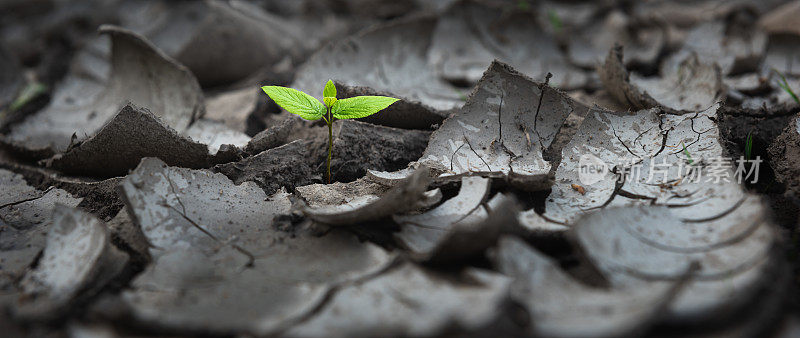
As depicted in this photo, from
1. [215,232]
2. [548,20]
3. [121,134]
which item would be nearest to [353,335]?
[215,232]

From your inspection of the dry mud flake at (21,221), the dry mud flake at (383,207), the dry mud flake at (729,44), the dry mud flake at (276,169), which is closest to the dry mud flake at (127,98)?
the dry mud flake at (21,221)

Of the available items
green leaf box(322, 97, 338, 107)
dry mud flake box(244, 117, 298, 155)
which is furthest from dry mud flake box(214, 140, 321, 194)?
green leaf box(322, 97, 338, 107)

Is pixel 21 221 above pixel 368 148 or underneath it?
underneath

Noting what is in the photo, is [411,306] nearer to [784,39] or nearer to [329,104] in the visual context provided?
[329,104]

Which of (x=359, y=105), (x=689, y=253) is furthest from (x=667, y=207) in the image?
(x=359, y=105)

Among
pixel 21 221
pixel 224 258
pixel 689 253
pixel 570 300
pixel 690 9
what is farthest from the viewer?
pixel 690 9

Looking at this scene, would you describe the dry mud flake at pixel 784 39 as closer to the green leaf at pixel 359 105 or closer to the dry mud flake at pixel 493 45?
the dry mud flake at pixel 493 45

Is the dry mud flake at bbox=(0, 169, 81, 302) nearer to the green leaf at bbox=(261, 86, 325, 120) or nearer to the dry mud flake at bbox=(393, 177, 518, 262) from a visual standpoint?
the green leaf at bbox=(261, 86, 325, 120)
